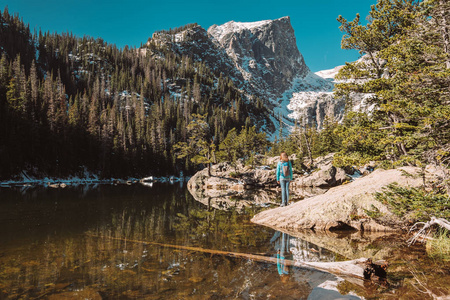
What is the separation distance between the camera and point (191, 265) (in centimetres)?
543

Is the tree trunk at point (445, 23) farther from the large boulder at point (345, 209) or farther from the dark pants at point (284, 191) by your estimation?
the dark pants at point (284, 191)

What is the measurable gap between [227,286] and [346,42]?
45.4 ft

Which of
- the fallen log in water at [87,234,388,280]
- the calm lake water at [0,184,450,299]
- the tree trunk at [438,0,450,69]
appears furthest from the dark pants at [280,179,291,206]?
the tree trunk at [438,0,450,69]

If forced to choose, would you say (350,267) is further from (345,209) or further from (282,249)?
(345,209)

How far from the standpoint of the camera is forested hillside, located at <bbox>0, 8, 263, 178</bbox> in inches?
2055

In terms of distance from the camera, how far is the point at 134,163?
232ft

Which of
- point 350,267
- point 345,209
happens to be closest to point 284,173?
point 345,209

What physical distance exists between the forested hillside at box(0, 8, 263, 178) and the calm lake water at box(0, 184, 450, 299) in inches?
843

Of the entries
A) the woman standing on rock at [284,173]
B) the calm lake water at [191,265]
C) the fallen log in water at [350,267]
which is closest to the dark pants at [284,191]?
the woman standing on rock at [284,173]

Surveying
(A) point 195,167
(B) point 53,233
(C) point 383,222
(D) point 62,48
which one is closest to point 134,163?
(A) point 195,167

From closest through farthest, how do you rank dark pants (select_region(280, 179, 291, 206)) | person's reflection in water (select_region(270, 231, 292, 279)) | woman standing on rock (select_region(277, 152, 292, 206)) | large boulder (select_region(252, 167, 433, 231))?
person's reflection in water (select_region(270, 231, 292, 279)) → large boulder (select_region(252, 167, 433, 231)) → woman standing on rock (select_region(277, 152, 292, 206)) → dark pants (select_region(280, 179, 291, 206))

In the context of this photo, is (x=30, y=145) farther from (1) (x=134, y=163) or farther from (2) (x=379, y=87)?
(2) (x=379, y=87)

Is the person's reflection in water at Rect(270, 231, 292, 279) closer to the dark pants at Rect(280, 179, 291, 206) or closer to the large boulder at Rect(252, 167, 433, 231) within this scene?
the large boulder at Rect(252, 167, 433, 231)

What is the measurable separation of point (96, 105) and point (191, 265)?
336 feet
